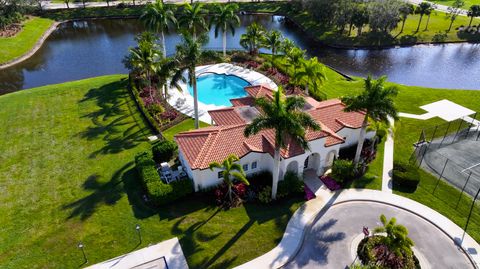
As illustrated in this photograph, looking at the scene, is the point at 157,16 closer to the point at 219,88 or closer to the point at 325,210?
the point at 219,88

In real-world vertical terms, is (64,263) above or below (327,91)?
below

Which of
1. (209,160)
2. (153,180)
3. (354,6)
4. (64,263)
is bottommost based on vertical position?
(64,263)

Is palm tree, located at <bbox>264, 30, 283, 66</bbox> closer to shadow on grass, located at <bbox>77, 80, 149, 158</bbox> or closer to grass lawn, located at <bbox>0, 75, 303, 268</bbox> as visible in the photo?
shadow on grass, located at <bbox>77, 80, 149, 158</bbox>

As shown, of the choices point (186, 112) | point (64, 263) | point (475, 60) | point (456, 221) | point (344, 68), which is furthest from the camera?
point (475, 60)

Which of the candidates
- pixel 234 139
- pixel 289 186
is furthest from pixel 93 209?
pixel 289 186

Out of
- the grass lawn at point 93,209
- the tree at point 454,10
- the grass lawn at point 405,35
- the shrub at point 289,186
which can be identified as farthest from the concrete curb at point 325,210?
the tree at point 454,10

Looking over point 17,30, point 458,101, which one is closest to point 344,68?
point 458,101

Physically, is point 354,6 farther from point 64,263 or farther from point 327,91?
point 64,263
